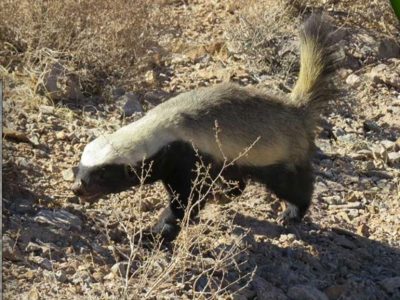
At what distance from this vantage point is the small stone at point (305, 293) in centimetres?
542

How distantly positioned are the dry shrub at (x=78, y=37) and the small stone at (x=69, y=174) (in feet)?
3.79

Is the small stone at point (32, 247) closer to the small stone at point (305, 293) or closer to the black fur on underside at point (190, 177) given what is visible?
the black fur on underside at point (190, 177)

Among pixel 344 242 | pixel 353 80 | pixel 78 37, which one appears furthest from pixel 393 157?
pixel 78 37

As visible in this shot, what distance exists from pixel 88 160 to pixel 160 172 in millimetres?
508

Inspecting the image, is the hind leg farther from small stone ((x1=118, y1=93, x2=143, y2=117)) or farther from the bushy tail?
small stone ((x1=118, y1=93, x2=143, y2=117))

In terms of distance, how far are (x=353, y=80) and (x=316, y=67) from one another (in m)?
2.26

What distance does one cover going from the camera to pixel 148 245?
18.6 ft

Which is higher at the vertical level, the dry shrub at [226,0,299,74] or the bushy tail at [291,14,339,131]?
the bushy tail at [291,14,339,131]

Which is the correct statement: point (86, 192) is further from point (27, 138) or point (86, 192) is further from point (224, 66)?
point (224, 66)

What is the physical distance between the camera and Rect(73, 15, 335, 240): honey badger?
5367 mm

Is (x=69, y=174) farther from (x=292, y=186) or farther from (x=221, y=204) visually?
(x=292, y=186)

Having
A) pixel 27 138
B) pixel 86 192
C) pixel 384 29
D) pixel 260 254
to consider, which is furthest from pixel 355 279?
pixel 384 29

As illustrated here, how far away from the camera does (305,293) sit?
5430mm

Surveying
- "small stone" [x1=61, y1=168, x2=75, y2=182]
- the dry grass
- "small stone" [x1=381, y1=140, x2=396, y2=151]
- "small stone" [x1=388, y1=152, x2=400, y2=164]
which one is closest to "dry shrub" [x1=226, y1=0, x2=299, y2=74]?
the dry grass
